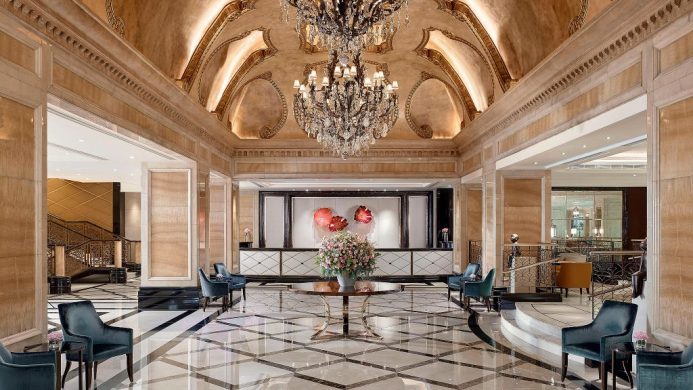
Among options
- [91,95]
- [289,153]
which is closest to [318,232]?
[289,153]

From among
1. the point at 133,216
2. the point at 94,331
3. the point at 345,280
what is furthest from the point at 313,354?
the point at 133,216

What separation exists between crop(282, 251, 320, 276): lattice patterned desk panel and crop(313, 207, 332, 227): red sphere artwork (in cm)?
381

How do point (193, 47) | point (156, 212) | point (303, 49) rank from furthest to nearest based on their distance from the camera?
1. point (303, 49)
2. point (156, 212)
3. point (193, 47)

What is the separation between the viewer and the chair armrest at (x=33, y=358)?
4.40 metres

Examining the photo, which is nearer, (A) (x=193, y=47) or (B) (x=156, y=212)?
(A) (x=193, y=47)

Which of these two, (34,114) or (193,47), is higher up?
(193,47)

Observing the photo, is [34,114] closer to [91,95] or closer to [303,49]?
[91,95]

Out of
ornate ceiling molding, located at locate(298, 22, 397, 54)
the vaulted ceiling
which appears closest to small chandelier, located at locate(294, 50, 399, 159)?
the vaulted ceiling

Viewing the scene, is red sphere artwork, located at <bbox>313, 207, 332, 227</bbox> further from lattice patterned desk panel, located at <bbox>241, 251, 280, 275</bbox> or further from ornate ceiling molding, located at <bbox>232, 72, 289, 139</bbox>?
ornate ceiling molding, located at <bbox>232, 72, 289, 139</bbox>

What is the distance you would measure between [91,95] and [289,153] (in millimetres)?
8483

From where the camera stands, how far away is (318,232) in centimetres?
2034

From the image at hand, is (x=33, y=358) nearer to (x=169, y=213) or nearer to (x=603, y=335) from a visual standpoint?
(x=603, y=335)

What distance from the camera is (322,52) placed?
12031 millimetres

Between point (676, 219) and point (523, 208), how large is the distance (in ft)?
22.1
